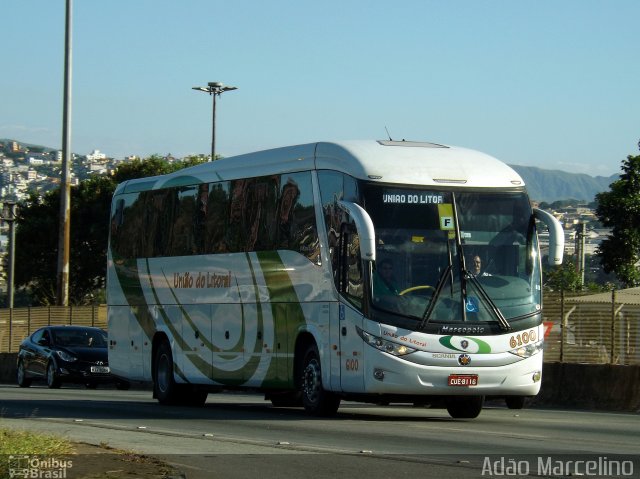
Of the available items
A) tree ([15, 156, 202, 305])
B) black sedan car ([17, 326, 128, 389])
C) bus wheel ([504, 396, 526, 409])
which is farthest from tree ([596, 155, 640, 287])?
tree ([15, 156, 202, 305])

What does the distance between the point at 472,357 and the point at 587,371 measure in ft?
21.3

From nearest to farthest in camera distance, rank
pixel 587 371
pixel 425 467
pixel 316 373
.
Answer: pixel 425 467 → pixel 316 373 → pixel 587 371

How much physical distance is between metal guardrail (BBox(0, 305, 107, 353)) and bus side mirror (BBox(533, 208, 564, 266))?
79.4 ft

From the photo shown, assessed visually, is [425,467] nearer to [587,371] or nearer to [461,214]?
[461,214]

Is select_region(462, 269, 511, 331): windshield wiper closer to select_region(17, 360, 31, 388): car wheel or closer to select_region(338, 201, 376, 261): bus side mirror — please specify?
select_region(338, 201, 376, 261): bus side mirror

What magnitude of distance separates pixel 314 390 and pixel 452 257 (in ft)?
9.43

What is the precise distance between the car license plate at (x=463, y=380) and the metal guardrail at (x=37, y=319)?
2450 centimetres

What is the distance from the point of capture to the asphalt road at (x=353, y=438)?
12125 mm

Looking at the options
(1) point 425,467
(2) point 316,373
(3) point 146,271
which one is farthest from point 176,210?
(1) point 425,467

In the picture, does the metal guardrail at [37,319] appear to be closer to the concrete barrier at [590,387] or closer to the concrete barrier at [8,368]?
the concrete barrier at [8,368]

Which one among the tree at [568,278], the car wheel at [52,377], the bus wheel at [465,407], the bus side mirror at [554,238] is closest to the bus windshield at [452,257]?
the bus side mirror at [554,238]

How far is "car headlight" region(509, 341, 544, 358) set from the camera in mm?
18000

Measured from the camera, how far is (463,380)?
57.8 ft

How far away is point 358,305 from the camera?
17.9 metres
